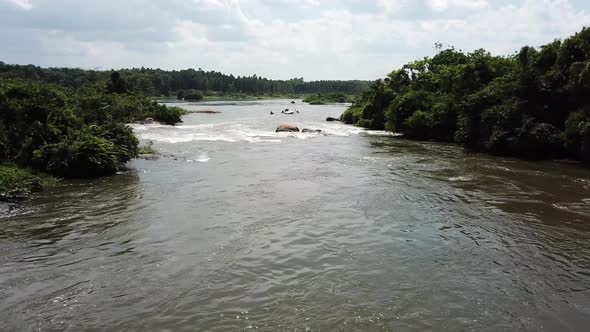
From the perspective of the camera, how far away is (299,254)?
37.8ft

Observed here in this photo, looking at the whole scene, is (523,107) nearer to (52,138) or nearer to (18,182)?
(52,138)

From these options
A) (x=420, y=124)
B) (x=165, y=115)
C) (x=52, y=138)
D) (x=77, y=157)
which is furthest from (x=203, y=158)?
(x=165, y=115)

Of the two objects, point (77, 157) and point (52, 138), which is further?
point (52, 138)

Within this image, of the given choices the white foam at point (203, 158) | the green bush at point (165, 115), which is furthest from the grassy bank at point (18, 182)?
the green bush at point (165, 115)

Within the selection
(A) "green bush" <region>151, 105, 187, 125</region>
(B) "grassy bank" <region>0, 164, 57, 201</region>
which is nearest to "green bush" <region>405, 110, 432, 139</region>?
(A) "green bush" <region>151, 105, 187, 125</region>

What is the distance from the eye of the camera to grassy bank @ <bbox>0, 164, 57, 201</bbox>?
15844 millimetres

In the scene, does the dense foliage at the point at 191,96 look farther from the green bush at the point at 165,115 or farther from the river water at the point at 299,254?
the river water at the point at 299,254

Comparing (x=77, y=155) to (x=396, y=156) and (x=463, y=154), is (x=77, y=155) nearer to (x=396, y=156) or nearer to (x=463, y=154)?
(x=396, y=156)

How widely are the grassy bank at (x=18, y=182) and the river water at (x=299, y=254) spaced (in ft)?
2.46

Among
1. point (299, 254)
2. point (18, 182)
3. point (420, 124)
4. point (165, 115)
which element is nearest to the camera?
point (299, 254)

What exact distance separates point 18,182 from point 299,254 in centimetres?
1148

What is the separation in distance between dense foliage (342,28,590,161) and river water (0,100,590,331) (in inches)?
229

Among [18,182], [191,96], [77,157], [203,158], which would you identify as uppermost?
[191,96]

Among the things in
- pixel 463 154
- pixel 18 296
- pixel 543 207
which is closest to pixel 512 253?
pixel 543 207
